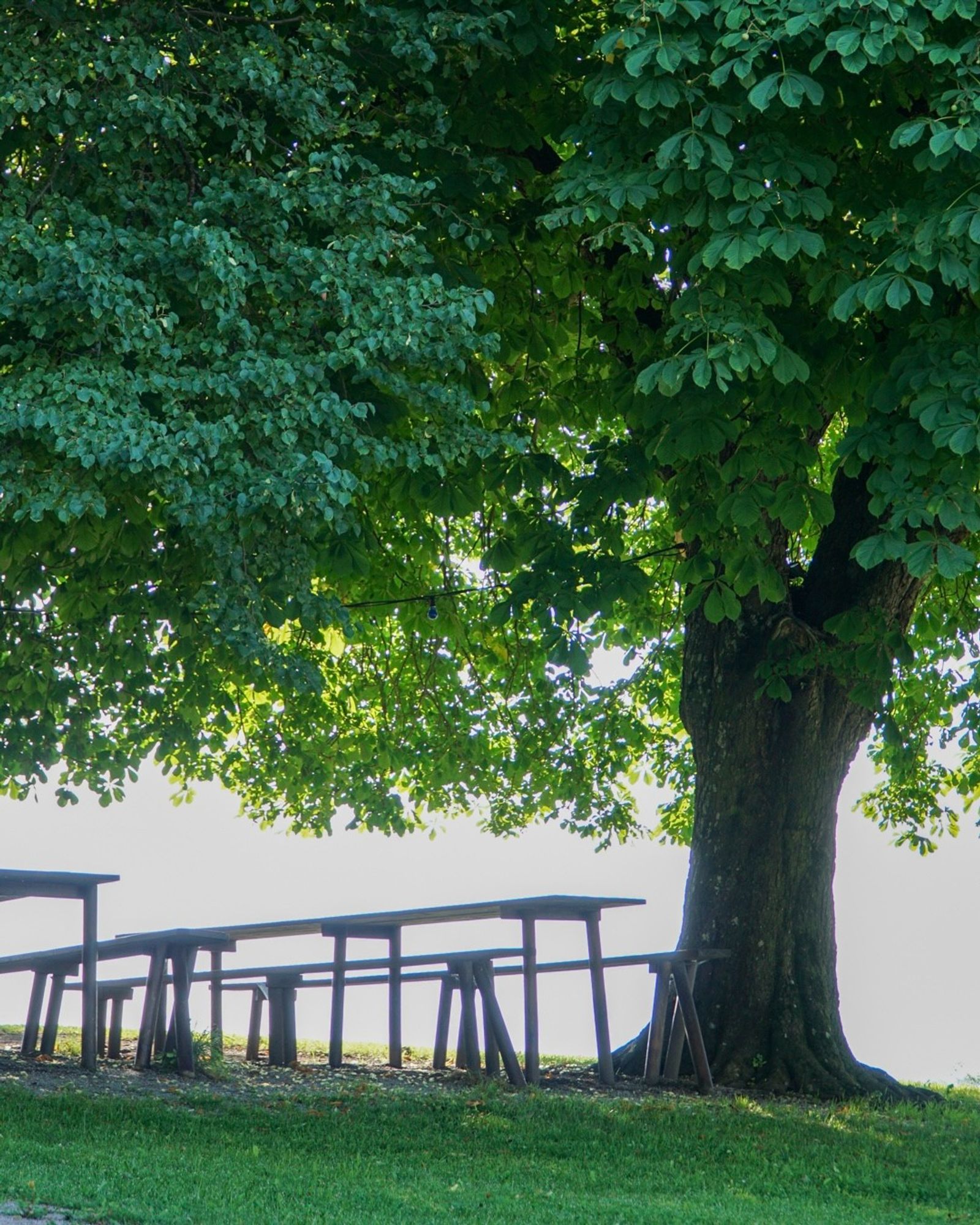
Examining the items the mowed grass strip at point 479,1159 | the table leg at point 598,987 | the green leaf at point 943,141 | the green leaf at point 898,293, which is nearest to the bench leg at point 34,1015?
the mowed grass strip at point 479,1159

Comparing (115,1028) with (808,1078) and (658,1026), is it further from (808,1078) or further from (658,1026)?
(808,1078)

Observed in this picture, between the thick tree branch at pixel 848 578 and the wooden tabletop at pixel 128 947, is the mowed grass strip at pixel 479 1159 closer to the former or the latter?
the wooden tabletop at pixel 128 947

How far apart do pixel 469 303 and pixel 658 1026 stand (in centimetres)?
593

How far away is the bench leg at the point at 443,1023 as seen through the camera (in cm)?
1172

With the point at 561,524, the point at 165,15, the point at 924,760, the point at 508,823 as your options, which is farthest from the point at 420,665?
the point at 165,15

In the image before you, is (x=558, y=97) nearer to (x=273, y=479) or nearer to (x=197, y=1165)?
(x=273, y=479)

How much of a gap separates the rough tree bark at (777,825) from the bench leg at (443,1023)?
1453 mm

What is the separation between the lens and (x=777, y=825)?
38.9 feet

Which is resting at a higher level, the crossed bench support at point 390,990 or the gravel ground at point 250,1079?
the crossed bench support at point 390,990

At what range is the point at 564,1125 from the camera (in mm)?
8883

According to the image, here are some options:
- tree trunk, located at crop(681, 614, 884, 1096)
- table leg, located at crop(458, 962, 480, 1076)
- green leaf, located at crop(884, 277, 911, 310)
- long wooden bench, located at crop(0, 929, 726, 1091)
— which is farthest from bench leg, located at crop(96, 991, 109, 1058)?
green leaf, located at crop(884, 277, 911, 310)

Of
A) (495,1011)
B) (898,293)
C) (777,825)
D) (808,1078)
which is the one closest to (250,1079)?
(495,1011)

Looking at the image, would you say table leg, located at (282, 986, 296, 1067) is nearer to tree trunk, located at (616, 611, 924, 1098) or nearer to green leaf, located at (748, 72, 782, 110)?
tree trunk, located at (616, 611, 924, 1098)

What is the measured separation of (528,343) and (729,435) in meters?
2.56
